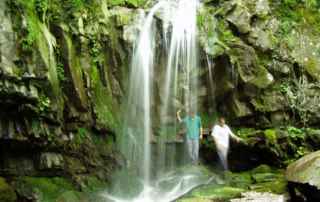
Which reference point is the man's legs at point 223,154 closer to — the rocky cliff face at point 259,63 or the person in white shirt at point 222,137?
the person in white shirt at point 222,137

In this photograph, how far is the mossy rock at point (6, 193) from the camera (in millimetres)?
9383

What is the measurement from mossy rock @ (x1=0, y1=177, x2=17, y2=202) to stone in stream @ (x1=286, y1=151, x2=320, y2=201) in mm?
5755

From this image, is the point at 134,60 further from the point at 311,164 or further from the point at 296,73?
the point at 311,164

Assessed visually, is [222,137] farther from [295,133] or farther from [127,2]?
[127,2]

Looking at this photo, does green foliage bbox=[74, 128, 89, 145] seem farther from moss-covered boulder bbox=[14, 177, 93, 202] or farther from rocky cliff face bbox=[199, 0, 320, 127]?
rocky cliff face bbox=[199, 0, 320, 127]

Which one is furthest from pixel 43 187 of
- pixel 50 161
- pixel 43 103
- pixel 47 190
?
pixel 43 103

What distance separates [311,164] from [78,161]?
559 centimetres

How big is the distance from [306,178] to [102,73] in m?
6.31

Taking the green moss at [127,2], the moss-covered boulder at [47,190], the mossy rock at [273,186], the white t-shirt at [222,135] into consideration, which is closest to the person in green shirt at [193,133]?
the white t-shirt at [222,135]

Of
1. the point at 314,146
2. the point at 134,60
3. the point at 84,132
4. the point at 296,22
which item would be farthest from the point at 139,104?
the point at 296,22

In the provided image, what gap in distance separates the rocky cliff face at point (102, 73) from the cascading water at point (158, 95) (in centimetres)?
37

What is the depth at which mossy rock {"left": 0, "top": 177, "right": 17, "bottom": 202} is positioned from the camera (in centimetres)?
938

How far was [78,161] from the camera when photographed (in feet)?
37.1

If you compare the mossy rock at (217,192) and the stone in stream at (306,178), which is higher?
the stone in stream at (306,178)
